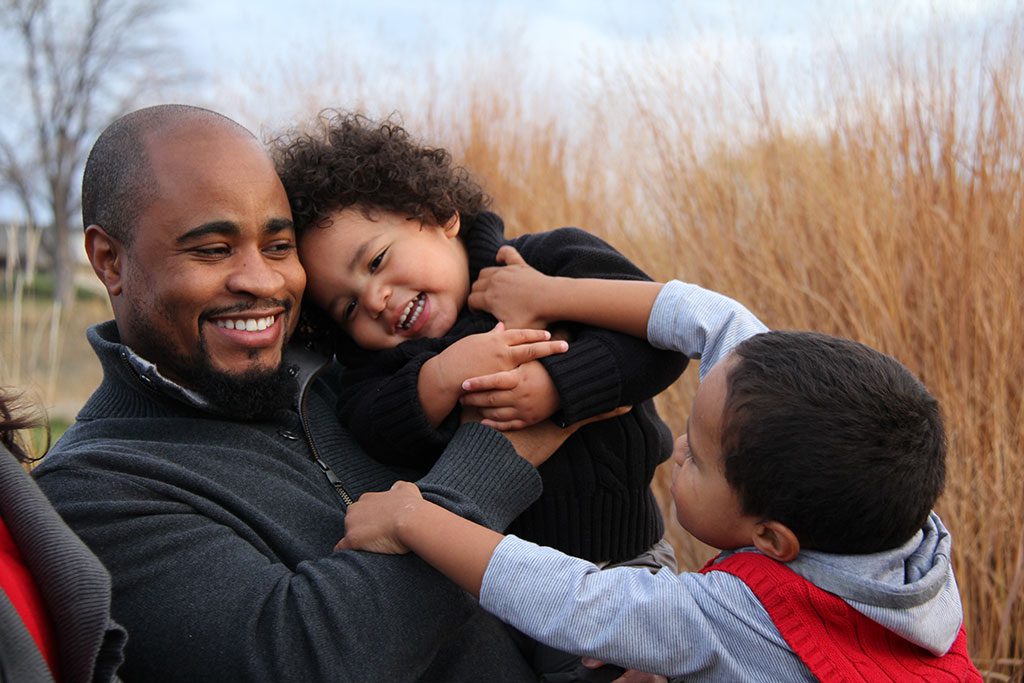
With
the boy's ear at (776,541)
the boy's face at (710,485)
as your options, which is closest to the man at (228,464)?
the boy's face at (710,485)

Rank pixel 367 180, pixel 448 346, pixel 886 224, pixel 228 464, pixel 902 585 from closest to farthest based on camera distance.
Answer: pixel 902 585
pixel 228 464
pixel 448 346
pixel 367 180
pixel 886 224

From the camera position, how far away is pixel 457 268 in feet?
7.40

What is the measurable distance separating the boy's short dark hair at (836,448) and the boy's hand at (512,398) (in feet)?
1.51

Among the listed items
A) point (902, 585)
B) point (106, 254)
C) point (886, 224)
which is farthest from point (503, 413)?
point (886, 224)

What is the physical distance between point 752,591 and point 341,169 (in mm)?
1279

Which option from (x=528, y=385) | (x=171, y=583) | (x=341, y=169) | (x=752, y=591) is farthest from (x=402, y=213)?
(x=752, y=591)

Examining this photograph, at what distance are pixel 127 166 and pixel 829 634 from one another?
1.58 metres

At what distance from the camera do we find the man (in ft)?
5.19

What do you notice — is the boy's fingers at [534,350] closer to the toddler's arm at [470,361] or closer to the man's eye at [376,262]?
the toddler's arm at [470,361]

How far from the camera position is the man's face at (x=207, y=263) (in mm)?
1976

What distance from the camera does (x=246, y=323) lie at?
2.05 metres

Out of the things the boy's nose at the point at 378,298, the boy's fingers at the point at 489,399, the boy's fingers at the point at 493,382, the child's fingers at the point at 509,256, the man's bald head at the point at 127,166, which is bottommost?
the boy's fingers at the point at 489,399

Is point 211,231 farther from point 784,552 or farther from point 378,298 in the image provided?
point 784,552

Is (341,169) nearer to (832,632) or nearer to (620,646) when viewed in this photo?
(620,646)
